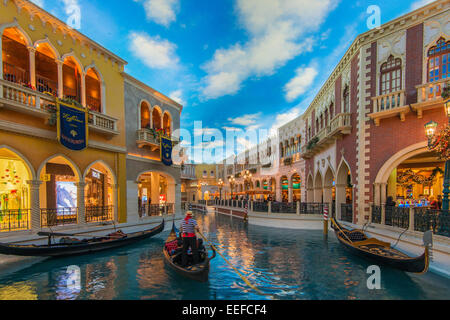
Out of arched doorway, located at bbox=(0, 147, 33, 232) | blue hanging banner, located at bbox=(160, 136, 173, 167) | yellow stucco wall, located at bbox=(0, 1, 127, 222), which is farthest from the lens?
blue hanging banner, located at bbox=(160, 136, 173, 167)

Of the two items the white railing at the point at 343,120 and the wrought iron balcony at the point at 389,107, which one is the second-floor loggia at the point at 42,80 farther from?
the wrought iron balcony at the point at 389,107

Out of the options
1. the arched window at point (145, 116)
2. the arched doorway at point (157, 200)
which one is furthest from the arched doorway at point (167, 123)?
the arched doorway at point (157, 200)

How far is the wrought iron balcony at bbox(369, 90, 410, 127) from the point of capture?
8.46m

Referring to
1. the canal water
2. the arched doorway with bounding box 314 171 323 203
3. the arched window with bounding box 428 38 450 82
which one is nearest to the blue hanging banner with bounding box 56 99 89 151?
the canal water

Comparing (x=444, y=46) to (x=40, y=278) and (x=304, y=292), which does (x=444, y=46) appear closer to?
(x=304, y=292)

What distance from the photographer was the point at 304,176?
57.3 feet

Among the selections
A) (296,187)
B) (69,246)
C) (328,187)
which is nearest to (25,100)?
(69,246)

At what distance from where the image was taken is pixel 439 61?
8070mm

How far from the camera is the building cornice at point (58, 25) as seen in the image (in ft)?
23.3

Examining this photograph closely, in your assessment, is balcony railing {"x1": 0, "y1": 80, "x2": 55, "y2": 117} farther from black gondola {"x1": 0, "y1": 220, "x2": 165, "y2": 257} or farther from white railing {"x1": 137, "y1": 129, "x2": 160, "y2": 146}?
white railing {"x1": 137, "y1": 129, "x2": 160, "y2": 146}

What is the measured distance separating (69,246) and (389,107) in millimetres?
12920

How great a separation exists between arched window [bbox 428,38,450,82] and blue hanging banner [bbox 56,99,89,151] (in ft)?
43.8

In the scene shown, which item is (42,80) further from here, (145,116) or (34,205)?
(34,205)
